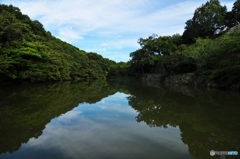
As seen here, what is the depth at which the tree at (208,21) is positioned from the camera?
35.3 meters

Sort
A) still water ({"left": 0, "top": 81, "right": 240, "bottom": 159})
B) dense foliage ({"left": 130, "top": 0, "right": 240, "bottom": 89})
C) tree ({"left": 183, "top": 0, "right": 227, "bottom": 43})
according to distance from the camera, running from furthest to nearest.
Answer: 1. tree ({"left": 183, "top": 0, "right": 227, "bottom": 43})
2. dense foliage ({"left": 130, "top": 0, "right": 240, "bottom": 89})
3. still water ({"left": 0, "top": 81, "right": 240, "bottom": 159})

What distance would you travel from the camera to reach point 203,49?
2092cm

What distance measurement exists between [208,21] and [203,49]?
17664 millimetres

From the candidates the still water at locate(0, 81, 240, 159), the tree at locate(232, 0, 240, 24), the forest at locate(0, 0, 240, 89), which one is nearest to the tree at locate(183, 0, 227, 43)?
the forest at locate(0, 0, 240, 89)

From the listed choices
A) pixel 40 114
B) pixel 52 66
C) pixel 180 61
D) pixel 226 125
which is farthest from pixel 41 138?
pixel 180 61

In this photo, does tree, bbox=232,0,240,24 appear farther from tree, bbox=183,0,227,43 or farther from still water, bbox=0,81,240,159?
still water, bbox=0,81,240,159

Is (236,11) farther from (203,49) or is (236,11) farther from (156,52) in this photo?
(203,49)

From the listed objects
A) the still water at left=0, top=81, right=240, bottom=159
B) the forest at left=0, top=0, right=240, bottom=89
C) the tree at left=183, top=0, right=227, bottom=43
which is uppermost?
the tree at left=183, top=0, right=227, bottom=43

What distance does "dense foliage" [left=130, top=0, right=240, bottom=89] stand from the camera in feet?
52.9

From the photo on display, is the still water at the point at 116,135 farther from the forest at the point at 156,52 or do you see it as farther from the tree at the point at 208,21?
the tree at the point at 208,21

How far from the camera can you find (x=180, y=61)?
84.7 feet

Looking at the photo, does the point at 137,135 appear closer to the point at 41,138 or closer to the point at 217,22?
the point at 41,138

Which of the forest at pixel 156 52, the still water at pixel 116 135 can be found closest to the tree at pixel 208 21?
the forest at pixel 156 52

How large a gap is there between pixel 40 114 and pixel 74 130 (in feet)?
7.36
